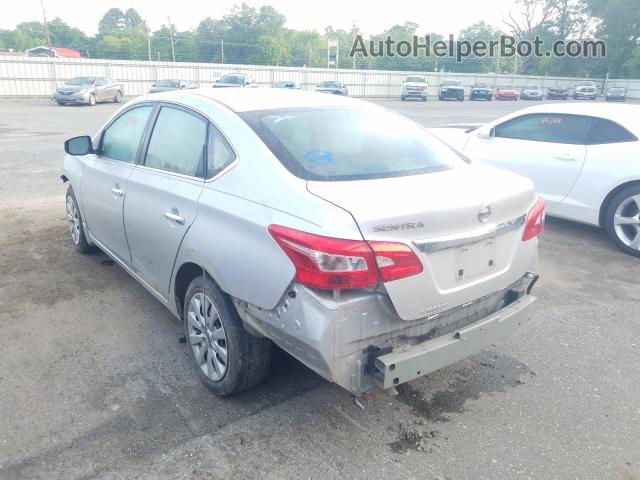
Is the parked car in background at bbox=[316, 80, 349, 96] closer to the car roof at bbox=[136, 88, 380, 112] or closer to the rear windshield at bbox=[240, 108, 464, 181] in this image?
the car roof at bbox=[136, 88, 380, 112]

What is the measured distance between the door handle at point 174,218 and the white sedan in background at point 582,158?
15.7 feet

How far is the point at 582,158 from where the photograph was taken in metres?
6.11

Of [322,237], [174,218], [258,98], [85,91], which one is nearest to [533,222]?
[322,237]

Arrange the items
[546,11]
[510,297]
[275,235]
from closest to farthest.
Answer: [275,235] → [510,297] → [546,11]

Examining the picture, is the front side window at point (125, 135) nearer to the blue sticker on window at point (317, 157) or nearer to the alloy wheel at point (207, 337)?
the alloy wheel at point (207, 337)

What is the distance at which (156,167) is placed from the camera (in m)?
3.61

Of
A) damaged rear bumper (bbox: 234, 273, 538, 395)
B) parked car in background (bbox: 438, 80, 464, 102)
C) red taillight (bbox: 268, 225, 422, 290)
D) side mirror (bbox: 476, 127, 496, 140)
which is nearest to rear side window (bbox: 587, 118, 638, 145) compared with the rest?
side mirror (bbox: 476, 127, 496, 140)

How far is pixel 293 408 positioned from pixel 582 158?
4760 millimetres

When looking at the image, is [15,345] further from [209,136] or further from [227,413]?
[209,136]

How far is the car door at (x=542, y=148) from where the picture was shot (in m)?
6.24

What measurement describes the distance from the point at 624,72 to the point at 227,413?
81297 millimetres

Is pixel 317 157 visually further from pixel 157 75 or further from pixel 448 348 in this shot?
pixel 157 75

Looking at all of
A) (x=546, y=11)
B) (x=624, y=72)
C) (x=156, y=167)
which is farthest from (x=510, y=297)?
(x=546, y=11)

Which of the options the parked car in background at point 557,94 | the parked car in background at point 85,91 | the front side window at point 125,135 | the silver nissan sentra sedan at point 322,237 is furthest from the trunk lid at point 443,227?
the parked car in background at point 557,94
